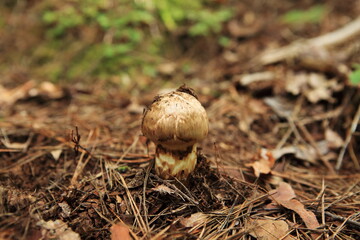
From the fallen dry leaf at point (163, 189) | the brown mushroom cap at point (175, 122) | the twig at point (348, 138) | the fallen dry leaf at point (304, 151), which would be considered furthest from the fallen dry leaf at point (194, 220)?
the twig at point (348, 138)

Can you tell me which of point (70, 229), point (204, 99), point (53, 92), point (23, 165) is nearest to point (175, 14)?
point (204, 99)

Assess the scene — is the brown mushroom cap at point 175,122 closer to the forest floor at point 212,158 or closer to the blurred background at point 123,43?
the forest floor at point 212,158

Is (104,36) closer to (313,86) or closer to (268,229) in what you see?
(313,86)

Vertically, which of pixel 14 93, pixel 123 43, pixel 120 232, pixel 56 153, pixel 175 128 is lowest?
pixel 120 232

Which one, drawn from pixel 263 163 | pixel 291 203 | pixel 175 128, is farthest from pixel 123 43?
pixel 291 203

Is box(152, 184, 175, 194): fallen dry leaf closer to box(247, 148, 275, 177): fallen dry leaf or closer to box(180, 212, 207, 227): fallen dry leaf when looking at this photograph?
box(180, 212, 207, 227): fallen dry leaf

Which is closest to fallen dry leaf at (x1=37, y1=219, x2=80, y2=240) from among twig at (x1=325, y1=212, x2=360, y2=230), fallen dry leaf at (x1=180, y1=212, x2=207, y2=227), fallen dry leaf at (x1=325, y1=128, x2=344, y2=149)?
fallen dry leaf at (x1=180, y1=212, x2=207, y2=227)
